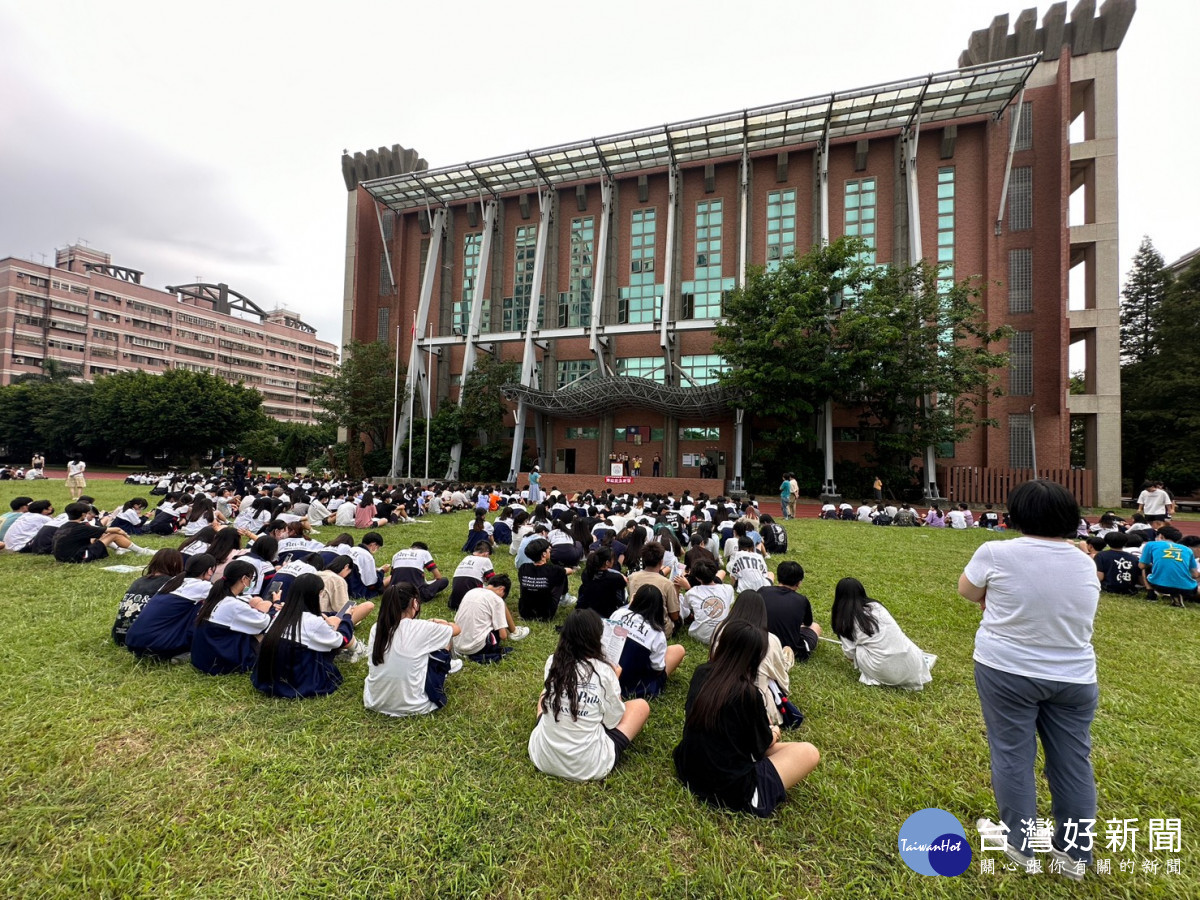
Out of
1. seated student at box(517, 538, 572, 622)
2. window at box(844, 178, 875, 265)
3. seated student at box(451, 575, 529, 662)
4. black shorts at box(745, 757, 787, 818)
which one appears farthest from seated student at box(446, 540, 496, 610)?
window at box(844, 178, 875, 265)

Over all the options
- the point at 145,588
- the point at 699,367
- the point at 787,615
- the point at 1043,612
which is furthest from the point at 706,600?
the point at 699,367

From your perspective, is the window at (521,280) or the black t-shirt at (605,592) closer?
the black t-shirt at (605,592)

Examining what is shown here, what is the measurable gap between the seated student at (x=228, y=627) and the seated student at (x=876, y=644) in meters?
5.23

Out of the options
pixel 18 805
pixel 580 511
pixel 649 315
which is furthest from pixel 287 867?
pixel 649 315

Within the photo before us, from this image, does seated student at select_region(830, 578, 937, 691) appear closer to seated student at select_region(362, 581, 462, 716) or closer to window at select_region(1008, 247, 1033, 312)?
seated student at select_region(362, 581, 462, 716)

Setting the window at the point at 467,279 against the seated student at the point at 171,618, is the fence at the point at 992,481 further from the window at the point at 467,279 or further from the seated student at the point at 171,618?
the window at the point at 467,279

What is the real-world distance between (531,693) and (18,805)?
10.1 ft

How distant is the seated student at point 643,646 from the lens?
4090mm

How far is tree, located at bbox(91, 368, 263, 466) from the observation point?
36406 millimetres

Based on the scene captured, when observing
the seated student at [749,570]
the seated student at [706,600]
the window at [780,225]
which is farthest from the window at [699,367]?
the seated student at [706,600]

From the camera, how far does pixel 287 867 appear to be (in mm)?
2469

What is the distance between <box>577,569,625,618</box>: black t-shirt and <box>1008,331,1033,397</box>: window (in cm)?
2775

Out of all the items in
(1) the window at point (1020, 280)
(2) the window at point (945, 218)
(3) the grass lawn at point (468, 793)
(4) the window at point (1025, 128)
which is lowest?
(3) the grass lawn at point (468, 793)

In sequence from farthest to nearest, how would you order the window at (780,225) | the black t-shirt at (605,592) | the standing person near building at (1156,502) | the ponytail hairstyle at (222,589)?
1. the window at (780,225)
2. the standing person near building at (1156,502)
3. the black t-shirt at (605,592)
4. the ponytail hairstyle at (222,589)
